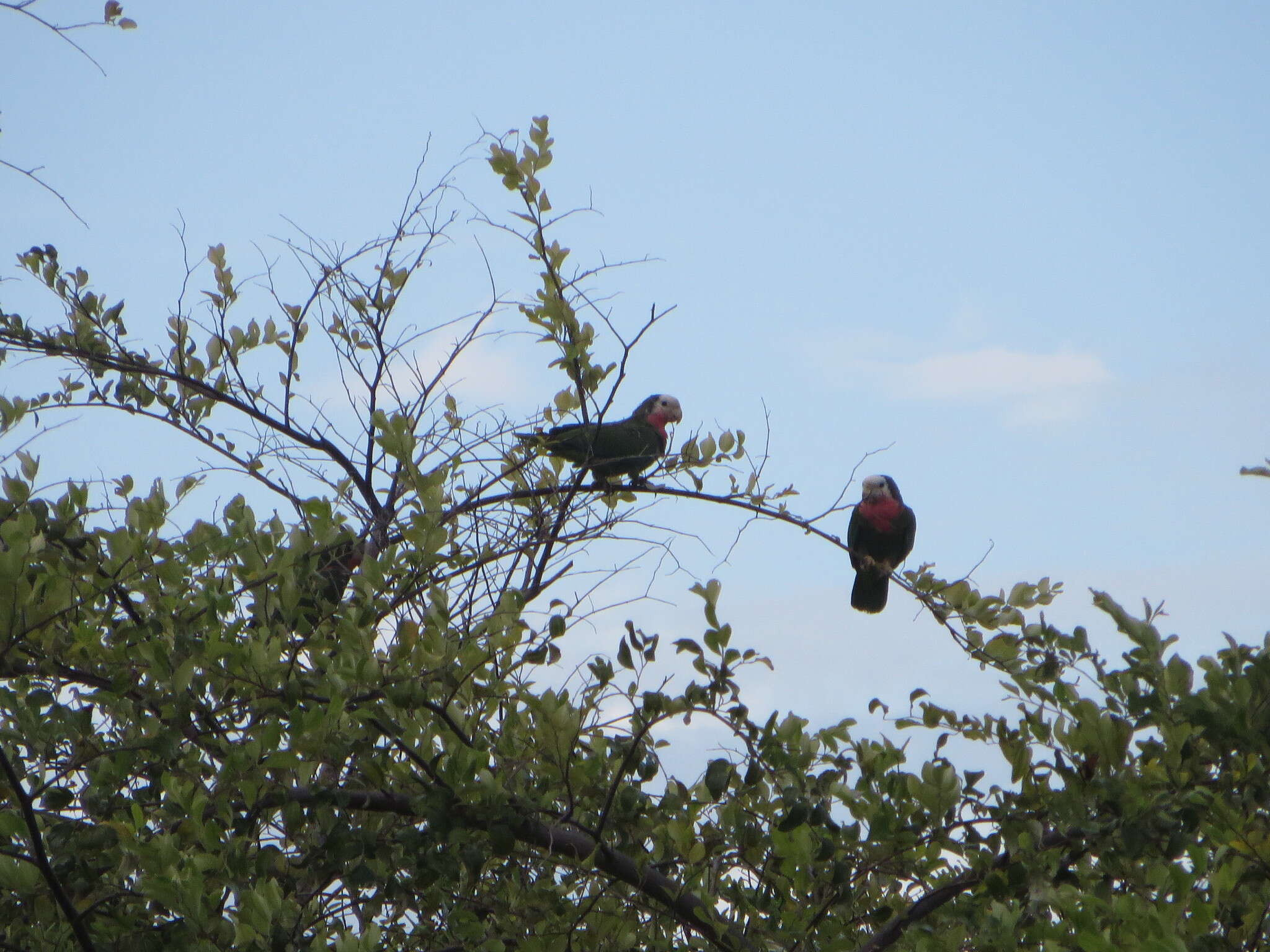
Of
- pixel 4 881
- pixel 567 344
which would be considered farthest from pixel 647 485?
pixel 4 881

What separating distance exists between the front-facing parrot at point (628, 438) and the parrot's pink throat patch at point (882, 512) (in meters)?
1.27

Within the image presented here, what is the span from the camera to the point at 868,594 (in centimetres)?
656

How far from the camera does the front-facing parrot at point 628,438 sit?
448 cm

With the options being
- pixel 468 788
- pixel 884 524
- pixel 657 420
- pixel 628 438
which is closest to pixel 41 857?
pixel 468 788

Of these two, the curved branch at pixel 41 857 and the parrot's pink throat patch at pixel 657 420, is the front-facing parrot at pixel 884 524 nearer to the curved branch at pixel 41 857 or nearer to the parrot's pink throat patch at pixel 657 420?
the parrot's pink throat patch at pixel 657 420

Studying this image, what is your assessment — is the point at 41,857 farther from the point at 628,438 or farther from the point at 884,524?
the point at 884,524

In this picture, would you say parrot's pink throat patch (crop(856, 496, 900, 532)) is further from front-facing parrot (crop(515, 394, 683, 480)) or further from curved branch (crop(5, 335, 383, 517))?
curved branch (crop(5, 335, 383, 517))

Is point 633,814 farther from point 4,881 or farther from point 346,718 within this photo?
point 4,881

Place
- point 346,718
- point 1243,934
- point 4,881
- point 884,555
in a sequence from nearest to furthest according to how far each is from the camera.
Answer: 1. point 1243,934
2. point 4,881
3. point 346,718
4. point 884,555

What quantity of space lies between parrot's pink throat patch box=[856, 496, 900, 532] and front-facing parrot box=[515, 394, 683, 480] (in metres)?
1.27

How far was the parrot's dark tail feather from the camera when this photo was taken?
21.5ft

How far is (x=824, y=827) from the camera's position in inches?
74.0

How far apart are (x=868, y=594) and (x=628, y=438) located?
1842 mm

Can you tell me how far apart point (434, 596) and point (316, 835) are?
1.52ft
